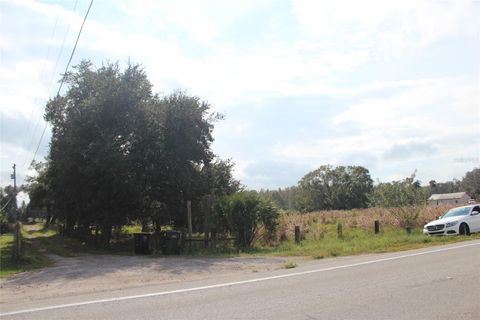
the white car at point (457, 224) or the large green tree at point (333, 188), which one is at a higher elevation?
the large green tree at point (333, 188)

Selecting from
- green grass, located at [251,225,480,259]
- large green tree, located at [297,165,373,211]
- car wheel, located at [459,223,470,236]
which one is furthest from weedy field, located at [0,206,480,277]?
large green tree, located at [297,165,373,211]

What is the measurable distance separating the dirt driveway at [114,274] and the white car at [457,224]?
1010cm

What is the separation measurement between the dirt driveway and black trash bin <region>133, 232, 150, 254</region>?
3344mm

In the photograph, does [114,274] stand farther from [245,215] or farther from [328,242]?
[328,242]

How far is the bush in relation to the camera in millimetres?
21297

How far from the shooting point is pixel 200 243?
22.1 meters

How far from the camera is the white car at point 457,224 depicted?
22.5 meters

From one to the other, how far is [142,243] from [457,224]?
14.8m

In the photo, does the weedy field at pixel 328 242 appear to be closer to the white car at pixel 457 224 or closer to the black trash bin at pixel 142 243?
the white car at pixel 457 224

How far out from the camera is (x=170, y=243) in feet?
66.8

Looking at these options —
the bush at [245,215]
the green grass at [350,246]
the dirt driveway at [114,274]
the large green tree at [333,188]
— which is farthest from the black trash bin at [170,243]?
the large green tree at [333,188]

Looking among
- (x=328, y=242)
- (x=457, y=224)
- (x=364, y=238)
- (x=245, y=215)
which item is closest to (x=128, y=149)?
(x=245, y=215)

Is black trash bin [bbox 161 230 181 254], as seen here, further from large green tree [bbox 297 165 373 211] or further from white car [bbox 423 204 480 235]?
large green tree [bbox 297 165 373 211]

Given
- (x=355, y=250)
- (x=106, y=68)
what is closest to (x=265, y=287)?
(x=355, y=250)
